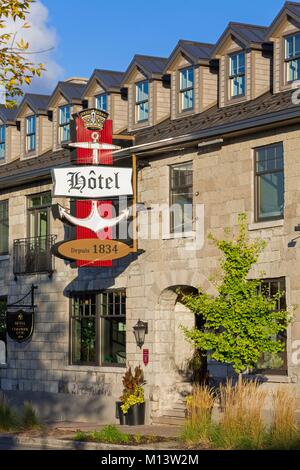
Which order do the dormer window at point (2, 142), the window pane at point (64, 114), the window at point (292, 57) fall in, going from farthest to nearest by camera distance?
the dormer window at point (2, 142) < the window pane at point (64, 114) < the window at point (292, 57)

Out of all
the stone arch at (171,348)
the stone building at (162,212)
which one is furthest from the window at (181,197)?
the stone arch at (171,348)

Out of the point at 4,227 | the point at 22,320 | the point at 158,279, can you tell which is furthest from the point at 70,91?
the point at 158,279

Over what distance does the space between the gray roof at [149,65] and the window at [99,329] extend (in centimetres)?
603

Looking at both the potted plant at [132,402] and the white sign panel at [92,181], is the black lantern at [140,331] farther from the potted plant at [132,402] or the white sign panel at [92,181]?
the white sign panel at [92,181]

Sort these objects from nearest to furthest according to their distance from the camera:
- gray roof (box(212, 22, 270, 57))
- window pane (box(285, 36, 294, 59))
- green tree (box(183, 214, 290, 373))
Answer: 1. green tree (box(183, 214, 290, 373))
2. window pane (box(285, 36, 294, 59))
3. gray roof (box(212, 22, 270, 57))

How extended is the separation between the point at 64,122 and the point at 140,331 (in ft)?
28.6

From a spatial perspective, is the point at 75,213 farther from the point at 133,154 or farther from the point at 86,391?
the point at 86,391

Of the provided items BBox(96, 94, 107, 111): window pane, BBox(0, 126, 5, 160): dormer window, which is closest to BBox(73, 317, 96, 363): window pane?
BBox(96, 94, 107, 111): window pane

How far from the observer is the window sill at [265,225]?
26.1 m

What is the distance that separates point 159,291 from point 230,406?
789cm

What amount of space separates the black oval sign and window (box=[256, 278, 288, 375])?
1025 cm

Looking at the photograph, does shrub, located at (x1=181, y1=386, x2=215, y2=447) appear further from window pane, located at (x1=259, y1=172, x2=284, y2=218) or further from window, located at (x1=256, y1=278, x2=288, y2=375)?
window pane, located at (x1=259, y1=172, x2=284, y2=218)

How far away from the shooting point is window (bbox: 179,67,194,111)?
30.2 m

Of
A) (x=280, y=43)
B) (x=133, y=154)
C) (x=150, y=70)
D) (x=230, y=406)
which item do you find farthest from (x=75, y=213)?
(x=230, y=406)
